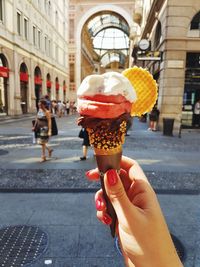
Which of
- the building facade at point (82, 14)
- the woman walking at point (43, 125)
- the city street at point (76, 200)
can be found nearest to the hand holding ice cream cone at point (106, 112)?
the city street at point (76, 200)

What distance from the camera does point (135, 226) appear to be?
1139 millimetres

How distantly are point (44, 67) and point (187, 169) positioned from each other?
30197 mm

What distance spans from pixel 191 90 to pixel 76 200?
40.9 ft

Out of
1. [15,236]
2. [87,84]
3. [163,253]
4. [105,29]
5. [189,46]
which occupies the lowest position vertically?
[15,236]

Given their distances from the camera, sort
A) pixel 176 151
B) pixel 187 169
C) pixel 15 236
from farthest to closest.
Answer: pixel 176 151, pixel 187 169, pixel 15 236

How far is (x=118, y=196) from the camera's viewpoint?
1.15 meters

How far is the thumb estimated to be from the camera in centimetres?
114

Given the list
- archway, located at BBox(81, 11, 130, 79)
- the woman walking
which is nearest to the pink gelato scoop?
the woman walking

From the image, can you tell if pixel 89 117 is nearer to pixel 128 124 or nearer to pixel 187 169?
pixel 128 124

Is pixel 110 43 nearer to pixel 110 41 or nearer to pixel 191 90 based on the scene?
pixel 110 41

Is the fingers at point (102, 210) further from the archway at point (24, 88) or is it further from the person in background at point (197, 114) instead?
the archway at point (24, 88)

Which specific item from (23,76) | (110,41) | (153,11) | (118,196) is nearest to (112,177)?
(118,196)

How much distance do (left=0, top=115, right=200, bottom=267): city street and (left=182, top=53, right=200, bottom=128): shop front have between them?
6657mm

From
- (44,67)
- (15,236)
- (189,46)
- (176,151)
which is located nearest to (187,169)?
(176,151)
